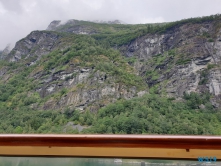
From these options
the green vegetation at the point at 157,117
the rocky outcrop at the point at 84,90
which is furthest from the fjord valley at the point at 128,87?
the green vegetation at the point at 157,117

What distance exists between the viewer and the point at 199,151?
78cm

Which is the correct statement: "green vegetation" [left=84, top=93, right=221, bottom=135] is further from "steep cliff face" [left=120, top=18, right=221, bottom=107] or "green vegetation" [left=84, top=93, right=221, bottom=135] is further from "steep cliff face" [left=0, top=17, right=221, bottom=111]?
"steep cliff face" [left=120, top=18, right=221, bottom=107]

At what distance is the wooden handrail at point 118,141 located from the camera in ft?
2.51

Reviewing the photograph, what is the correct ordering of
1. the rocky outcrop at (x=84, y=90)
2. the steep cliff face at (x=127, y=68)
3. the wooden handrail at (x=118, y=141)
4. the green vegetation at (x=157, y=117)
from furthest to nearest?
the steep cliff face at (x=127, y=68) < the rocky outcrop at (x=84, y=90) < the green vegetation at (x=157, y=117) < the wooden handrail at (x=118, y=141)

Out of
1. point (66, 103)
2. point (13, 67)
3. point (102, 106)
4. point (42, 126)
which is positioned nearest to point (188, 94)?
point (102, 106)

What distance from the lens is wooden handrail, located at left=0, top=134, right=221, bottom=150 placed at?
30.2 inches

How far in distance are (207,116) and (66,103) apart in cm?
2077

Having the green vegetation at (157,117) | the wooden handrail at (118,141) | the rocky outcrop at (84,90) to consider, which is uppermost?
the wooden handrail at (118,141)

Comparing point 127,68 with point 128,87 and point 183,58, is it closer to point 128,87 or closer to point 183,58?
point 128,87

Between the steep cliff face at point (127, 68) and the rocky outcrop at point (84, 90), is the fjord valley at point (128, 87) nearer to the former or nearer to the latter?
the rocky outcrop at point (84, 90)

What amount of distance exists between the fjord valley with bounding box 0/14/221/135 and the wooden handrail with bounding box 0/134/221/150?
98.0 feet

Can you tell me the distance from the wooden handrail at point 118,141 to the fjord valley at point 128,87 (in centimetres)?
2988

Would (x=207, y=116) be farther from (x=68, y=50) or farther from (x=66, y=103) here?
(x=68, y=50)

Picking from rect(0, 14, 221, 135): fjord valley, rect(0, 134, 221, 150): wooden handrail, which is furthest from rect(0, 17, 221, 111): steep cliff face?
rect(0, 134, 221, 150): wooden handrail
